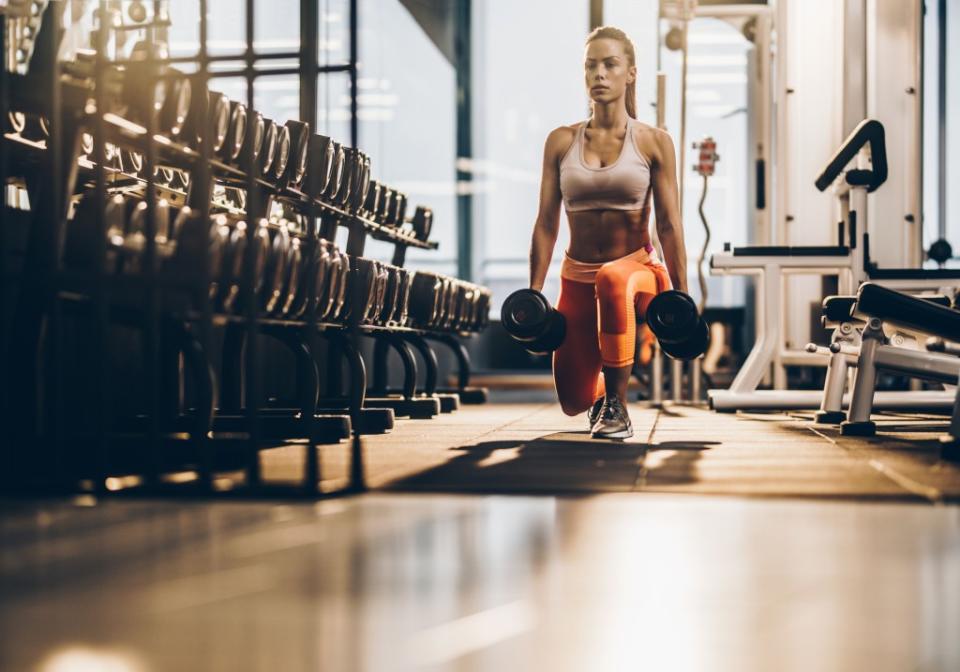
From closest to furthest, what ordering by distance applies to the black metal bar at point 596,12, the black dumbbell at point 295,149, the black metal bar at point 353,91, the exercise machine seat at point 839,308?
the black metal bar at point 353,91
the black dumbbell at point 295,149
the exercise machine seat at point 839,308
the black metal bar at point 596,12

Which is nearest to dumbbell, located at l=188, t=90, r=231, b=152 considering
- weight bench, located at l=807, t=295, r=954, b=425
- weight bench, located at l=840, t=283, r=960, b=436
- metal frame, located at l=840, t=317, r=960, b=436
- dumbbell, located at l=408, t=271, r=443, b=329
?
dumbbell, located at l=408, t=271, r=443, b=329

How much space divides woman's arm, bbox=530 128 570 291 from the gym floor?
3.88 feet

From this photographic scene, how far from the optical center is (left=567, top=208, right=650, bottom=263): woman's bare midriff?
3654 millimetres

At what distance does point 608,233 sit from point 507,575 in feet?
7.26

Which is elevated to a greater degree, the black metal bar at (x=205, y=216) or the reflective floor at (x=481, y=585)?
the black metal bar at (x=205, y=216)

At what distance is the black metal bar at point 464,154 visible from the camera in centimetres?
955

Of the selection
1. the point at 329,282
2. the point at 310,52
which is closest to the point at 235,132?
the point at 329,282

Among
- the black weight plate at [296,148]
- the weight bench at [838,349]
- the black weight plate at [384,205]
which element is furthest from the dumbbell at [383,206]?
the weight bench at [838,349]

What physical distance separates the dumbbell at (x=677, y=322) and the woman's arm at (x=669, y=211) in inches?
9.8

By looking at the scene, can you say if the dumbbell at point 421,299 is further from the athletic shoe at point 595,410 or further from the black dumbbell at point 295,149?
the athletic shoe at point 595,410

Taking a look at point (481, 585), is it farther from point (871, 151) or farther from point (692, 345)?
point (871, 151)

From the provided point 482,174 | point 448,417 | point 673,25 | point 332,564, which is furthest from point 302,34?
point 482,174

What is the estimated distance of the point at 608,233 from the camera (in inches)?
144

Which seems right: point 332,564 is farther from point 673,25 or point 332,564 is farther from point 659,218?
point 673,25
